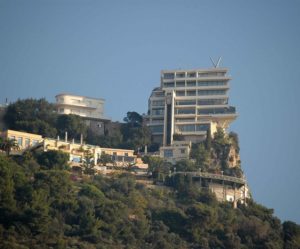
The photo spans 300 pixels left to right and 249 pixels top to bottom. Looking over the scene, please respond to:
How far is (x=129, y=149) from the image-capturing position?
134625 mm

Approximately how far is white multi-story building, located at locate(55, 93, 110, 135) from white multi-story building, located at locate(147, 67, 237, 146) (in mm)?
5822

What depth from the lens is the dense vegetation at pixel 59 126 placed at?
128625mm

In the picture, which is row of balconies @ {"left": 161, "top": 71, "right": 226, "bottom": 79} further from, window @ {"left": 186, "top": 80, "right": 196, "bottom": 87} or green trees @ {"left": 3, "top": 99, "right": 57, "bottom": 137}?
green trees @ {"left": 3, "top": 99, "right": 57, "bottom": 137}

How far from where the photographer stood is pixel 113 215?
357ft

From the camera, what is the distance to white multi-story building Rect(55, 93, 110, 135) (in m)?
138

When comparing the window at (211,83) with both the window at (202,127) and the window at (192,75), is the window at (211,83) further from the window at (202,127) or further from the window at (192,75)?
the window at (202,127)

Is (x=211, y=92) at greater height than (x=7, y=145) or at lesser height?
greater

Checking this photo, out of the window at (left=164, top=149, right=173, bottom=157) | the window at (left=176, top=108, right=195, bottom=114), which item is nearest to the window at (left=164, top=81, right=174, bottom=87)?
the window at (left=176, top=108, right=195, bottom=114)

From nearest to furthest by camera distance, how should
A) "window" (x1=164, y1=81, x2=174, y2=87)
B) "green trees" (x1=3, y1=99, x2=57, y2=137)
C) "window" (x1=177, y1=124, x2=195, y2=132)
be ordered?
"green trees" (x1=3, y1=99, x2=57, y2=137) < "window" (x1=177, y1=124, x2=195, y2=132) < "window" (x1=164, y1=81, x2=174, y2=87)

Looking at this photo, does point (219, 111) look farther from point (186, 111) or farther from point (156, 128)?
point (156, 128)

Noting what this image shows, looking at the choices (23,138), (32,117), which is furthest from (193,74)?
(23,138)

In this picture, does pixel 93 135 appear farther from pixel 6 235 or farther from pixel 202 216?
pixel 6 235

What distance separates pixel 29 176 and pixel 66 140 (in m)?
16.9

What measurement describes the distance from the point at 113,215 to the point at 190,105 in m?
32.6
